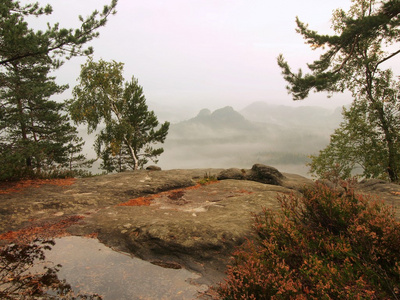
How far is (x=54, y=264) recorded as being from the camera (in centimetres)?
414

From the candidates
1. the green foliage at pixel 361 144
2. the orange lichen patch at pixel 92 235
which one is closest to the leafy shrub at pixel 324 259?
the orange lichen patch at pixel 92 235

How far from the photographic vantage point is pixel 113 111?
2508 cm

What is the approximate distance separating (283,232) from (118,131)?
22.9 meters

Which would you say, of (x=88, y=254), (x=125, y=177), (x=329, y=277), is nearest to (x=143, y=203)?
(x=88, y=254)

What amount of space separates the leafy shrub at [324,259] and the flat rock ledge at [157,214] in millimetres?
869

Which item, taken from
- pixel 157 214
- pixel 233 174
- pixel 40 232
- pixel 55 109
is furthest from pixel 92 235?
pixel 55 109

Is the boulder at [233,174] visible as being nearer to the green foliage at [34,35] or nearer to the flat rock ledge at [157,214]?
the flat rock ledge at [157,214]

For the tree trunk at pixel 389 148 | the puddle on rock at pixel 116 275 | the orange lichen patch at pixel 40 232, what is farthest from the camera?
the tree trunk at pixel 389 148

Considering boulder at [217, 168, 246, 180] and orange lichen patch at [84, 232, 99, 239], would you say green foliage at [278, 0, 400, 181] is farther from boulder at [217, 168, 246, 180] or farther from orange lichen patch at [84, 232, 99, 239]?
orange lichen patch at [84, 232, 99, 239]

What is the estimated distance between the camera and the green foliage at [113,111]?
23438 mm

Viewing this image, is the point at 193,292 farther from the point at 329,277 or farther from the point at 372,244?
the point at 372,244

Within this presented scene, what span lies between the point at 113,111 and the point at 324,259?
989 inches

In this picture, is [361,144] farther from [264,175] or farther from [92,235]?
[92,235]

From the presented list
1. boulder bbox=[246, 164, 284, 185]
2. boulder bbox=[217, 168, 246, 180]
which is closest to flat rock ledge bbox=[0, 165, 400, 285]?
boulder bbox=[246, 164, 284, 185]
